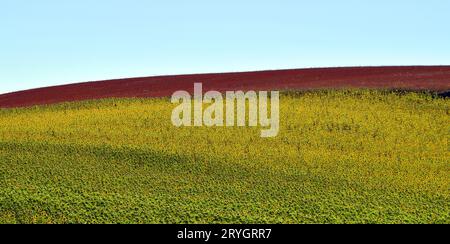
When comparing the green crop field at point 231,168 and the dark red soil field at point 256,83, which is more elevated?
the dark red soil field at point 256,83

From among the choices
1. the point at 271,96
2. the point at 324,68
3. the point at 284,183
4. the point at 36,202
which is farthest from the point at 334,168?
the point at 324,68

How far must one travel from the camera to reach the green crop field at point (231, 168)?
21031 millimetres

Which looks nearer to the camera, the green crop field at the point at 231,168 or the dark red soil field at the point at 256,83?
the green crop field at the point at 231,168

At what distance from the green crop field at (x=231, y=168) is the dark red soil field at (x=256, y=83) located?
6459 mm

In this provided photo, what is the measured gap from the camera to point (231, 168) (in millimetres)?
25953

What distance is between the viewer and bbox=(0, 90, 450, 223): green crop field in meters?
21.0

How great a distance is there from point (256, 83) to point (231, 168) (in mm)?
24441

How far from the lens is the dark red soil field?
151 feet

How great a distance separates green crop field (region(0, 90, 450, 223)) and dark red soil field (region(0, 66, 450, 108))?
6459mm

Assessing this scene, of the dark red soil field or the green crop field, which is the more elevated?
the dark red soil field

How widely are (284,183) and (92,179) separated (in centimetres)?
753

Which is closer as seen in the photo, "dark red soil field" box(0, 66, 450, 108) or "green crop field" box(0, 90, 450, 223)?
"green crop field" box(0, 90, 450, 223)
